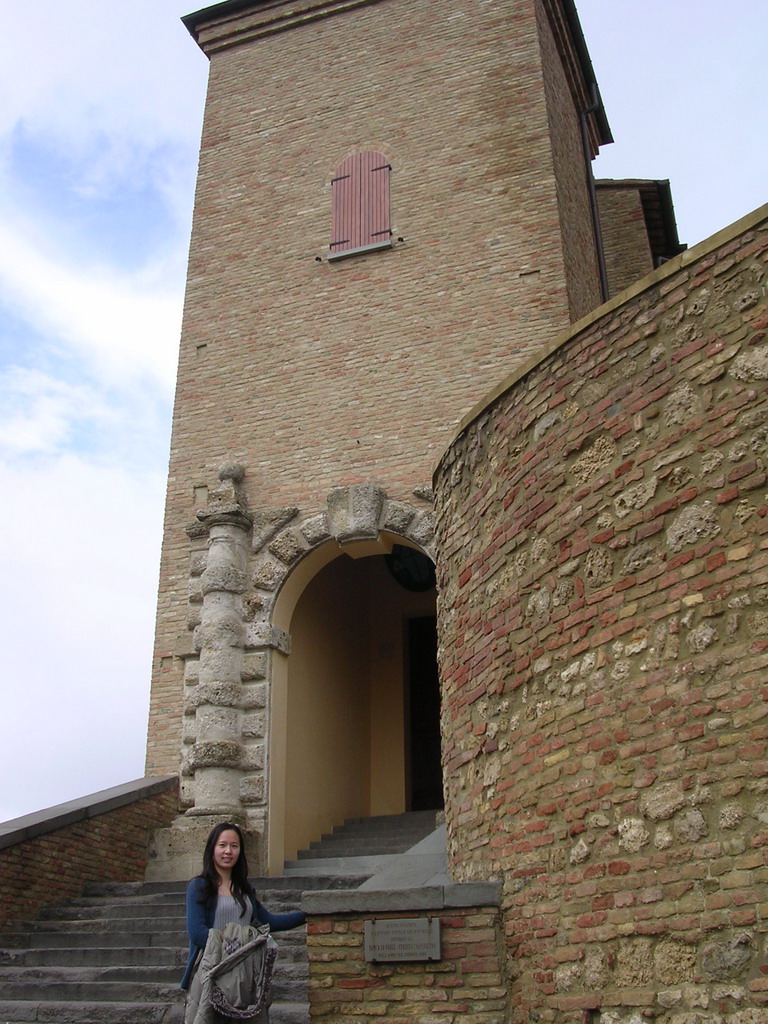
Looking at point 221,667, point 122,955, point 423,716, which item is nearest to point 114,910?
point 122,955

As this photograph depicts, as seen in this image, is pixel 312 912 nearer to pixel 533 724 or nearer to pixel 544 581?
pixel 533 724

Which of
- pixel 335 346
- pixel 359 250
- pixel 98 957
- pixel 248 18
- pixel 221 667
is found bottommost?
pixel 98 957

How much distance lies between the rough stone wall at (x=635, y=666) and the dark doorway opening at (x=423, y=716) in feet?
22.3

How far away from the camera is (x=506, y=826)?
18.9ft

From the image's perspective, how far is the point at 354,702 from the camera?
43.3 feet

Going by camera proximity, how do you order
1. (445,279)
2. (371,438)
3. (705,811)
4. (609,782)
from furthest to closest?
(445,279) < (371,438) < (609,782) < (705,811)

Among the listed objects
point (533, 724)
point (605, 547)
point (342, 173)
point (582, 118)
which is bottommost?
point (533, 724)

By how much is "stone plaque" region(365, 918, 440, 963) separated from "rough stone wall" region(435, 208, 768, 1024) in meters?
0.42

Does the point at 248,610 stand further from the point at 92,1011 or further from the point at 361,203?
the point at 361,203

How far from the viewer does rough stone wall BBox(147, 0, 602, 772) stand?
38.6ft

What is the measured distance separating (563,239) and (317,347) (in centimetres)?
312

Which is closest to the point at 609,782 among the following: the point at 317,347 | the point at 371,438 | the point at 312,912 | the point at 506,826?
the point at 506,826

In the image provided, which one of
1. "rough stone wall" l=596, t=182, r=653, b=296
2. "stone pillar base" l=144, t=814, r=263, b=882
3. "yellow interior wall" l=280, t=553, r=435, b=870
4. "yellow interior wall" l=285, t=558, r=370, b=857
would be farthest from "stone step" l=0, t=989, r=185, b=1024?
"rough stone wall" l=596, t=182, r=653, b=296

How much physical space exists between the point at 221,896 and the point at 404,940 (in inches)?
47.2
